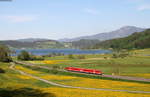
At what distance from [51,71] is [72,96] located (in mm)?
61835

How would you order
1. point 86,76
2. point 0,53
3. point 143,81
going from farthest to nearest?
point 0,53, point 86,76, point 143,81

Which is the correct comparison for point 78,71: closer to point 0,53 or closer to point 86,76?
point 86,76

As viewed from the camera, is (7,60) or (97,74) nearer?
(97,74)

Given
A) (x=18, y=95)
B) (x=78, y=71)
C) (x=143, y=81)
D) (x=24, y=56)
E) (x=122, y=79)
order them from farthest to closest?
(x=24, y=56), (x=78, y=71), (x=122, y=79), (x=143, y=81), (x=18, y=95)

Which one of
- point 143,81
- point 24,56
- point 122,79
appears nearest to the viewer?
point 143,81

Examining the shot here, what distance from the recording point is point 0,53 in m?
158

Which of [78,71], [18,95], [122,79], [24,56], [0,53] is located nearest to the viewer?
[18,95]

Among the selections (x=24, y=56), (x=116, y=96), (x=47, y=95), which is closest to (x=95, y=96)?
(x=116, y=96)

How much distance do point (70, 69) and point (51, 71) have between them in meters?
9.30

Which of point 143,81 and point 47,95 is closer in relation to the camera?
point 47,95

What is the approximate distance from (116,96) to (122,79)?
32.0 meters

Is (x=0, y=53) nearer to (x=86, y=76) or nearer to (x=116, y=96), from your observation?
(x=86, y=76)

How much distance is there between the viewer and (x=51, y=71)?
10150 centimetres

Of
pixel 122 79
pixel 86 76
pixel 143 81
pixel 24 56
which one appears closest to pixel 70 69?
pixel 86 76
